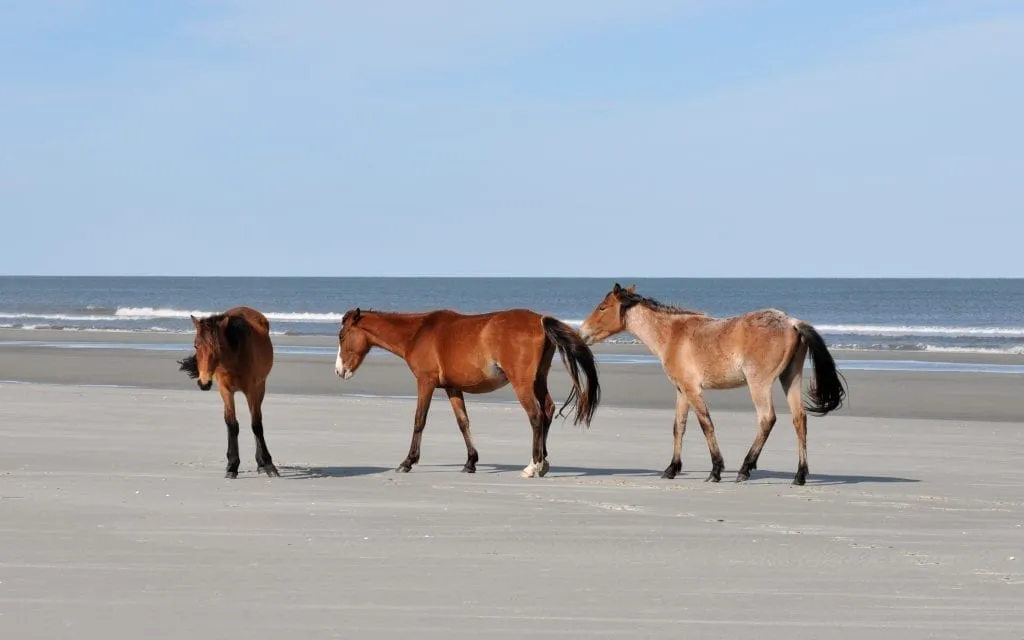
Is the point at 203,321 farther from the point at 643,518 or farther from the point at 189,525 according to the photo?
the point at 643,518

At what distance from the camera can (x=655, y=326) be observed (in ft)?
37.8

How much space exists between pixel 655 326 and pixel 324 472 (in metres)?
3.23

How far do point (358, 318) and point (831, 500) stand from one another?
15.5 feet

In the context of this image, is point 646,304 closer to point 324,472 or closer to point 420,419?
point 420,419

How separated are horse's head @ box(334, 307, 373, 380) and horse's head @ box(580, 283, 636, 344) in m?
2.06

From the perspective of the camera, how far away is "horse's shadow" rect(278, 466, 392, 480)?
11141mm

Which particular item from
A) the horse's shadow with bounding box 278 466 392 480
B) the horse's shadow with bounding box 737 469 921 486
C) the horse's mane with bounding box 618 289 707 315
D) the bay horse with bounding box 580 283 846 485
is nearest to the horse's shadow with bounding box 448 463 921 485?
the horse's shadow with bounding box 737 469 921 486

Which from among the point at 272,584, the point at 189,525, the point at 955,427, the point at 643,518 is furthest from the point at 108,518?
the point at 955,427

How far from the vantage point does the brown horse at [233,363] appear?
10789mm

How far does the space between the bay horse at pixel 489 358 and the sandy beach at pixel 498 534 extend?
1.73ft

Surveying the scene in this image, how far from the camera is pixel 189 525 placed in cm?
818

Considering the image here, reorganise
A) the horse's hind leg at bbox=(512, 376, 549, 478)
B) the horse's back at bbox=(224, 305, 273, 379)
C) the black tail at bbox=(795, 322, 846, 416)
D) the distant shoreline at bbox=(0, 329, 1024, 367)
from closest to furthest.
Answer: the black tail at bbox=(795, 322, 846, 416), the horse's hind leg at bbox=(512, 376, 549, 478), the horse's back at bbox=(224, 305, 273, 379), the distant shoreline at bbox=(0, 329, 1024, 367)

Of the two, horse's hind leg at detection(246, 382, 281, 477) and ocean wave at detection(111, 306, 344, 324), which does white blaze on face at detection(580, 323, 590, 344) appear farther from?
ocean wave at detection(111, 306, 344, 324)

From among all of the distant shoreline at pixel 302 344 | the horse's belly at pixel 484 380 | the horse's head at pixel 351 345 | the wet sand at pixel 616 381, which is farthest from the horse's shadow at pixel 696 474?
the distant shoreline at pixel 302 344
